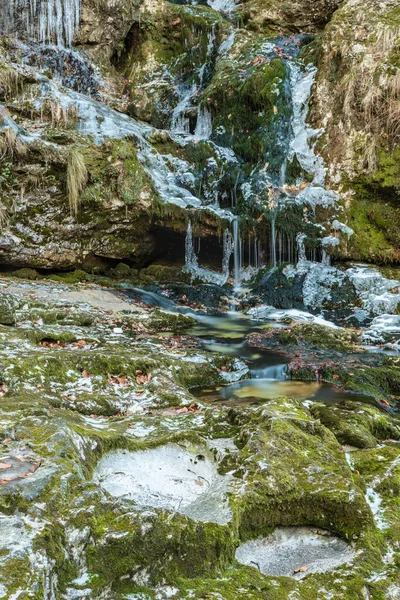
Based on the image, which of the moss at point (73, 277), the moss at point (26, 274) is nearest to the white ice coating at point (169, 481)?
the moss at point (73, 277)

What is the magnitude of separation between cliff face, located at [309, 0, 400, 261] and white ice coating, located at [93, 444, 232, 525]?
29.5 feet

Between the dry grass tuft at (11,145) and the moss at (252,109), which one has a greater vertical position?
the moss at (252,109)

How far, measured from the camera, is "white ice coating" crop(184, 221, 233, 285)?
12.0m

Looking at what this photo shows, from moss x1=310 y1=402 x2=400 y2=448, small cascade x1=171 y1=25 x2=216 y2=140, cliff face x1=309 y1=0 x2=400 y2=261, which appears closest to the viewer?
moss x1=310 y1=402 x2=400 y2=448

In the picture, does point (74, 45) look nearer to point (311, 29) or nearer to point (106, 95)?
point (106, 95)

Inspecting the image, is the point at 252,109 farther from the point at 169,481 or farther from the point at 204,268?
the point at 169,481

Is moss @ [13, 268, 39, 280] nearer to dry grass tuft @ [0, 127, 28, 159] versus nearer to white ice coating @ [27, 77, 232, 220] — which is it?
dry grass tuft @ [0, 127, 28, 159]

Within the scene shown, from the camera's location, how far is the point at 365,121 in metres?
11.3

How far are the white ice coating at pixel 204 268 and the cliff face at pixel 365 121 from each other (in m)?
2.97

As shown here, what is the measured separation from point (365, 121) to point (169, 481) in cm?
1081

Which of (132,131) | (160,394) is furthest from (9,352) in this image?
(132,131)

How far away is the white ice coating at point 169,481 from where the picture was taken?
8.57 ft

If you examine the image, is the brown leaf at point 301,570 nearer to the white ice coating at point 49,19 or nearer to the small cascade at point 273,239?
the small cascade at point 273,239

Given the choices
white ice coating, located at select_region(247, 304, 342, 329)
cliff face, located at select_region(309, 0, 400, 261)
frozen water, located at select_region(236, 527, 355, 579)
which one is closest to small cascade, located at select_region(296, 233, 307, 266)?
cliff face, located at select_region(309, 0, 400, 261)
